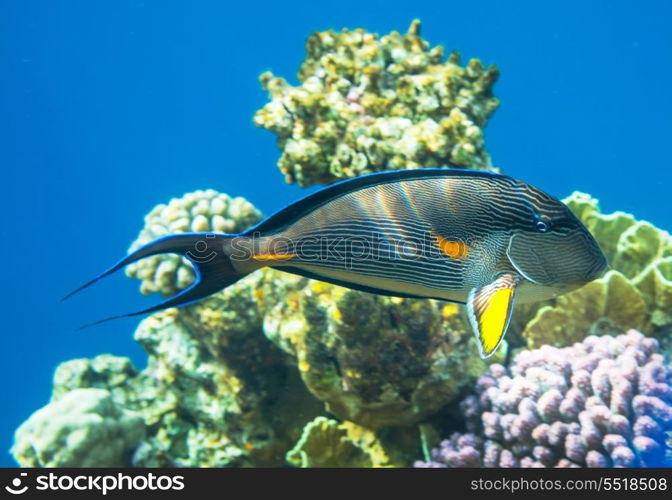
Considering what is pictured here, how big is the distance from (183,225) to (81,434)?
2272mm

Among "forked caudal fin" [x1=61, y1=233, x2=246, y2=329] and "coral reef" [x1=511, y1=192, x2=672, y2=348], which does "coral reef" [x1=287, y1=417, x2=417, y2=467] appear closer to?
"coral reef" [x1=511, y1=192, x2=672, y2=348]

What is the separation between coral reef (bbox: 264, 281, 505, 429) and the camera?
327cm

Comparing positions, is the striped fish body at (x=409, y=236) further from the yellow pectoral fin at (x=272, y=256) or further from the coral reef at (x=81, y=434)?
the coral reef at (x=81, y=434)

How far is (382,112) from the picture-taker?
15.3 ft

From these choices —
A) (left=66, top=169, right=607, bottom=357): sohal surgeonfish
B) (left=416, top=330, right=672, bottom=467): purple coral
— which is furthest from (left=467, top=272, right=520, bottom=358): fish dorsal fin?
(left=416, top=330, right=672, bottom=467): purple coral

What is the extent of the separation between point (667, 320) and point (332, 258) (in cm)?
324

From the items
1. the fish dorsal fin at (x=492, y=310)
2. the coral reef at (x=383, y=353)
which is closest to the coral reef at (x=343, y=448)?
the coral reef at (x=383, y=353)

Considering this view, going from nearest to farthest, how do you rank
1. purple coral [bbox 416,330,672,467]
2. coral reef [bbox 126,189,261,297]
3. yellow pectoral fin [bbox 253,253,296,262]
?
yellow pectoral fin [bbox 253,253,296,262], purple coral [bbox 416,330,672,467], coral reef [bbox 126,189,261,297]

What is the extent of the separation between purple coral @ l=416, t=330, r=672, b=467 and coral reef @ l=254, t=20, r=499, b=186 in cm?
171

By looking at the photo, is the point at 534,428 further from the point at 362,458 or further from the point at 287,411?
the point at 287,411

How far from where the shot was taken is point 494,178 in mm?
1854

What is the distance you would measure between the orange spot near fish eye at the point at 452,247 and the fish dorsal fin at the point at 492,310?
0.14 m

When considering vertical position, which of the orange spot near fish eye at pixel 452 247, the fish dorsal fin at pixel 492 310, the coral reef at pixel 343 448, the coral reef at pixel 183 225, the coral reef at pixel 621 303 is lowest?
the coral reef at pixel 343 448

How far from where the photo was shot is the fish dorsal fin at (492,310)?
166 cm
